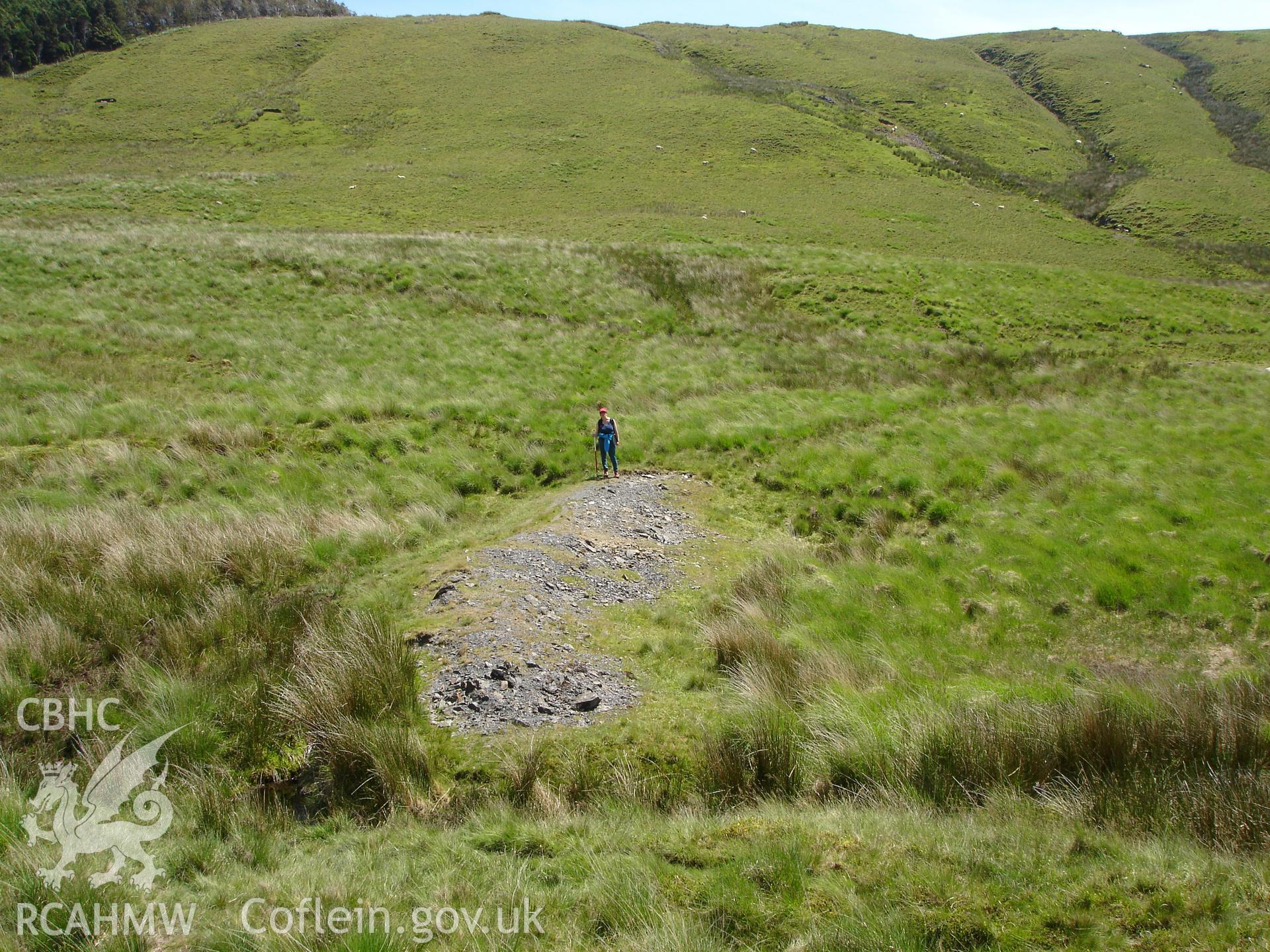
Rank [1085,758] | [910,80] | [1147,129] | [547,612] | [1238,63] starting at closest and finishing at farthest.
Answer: [1085,758]
[547,612]
[1147,129]
[910,80]
[1238,63]

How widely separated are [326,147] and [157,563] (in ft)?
221

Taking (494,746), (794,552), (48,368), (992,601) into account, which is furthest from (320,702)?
(48,368)

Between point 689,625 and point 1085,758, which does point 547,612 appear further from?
point 1085,758

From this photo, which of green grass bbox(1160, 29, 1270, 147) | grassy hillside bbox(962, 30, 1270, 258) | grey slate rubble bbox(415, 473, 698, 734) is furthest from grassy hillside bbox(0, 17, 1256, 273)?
grey slate rubble bbox(415, 473, 698, 734)

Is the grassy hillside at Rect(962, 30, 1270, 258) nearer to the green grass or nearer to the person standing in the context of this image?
the green grass

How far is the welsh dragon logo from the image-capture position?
3.93 metres

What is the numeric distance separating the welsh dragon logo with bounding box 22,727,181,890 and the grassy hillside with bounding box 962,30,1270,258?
2532 inches

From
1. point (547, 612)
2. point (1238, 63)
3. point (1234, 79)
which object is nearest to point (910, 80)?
point (1234, 79)

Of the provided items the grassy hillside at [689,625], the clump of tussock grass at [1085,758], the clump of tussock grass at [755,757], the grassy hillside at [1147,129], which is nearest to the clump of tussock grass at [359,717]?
the grassy hillside at [689,625]

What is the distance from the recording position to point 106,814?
14.5ft

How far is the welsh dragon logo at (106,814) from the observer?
12.9ft

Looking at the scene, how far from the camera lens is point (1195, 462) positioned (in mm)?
14305

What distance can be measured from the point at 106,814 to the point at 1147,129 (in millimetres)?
99236

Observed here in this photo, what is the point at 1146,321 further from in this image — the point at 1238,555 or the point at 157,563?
the point at 157,563
